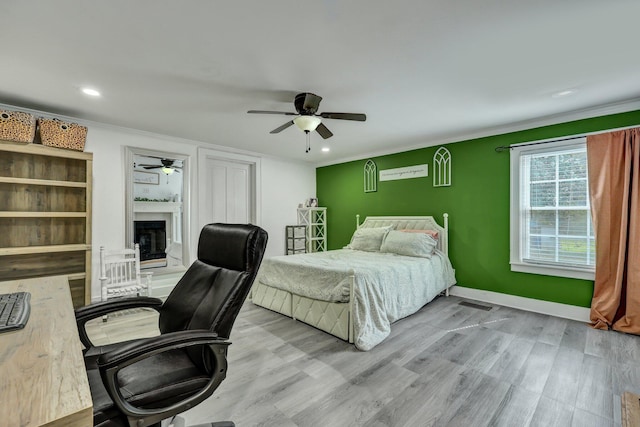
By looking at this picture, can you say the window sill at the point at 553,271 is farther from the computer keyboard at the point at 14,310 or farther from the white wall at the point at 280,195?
the computer keyboard at the point at 14,310

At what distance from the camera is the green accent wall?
340 centimetres

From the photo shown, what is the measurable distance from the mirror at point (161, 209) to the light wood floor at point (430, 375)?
1339 mm

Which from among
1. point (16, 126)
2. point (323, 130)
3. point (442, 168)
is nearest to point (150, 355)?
point (323, 130)

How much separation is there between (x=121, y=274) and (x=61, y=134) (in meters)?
1.72

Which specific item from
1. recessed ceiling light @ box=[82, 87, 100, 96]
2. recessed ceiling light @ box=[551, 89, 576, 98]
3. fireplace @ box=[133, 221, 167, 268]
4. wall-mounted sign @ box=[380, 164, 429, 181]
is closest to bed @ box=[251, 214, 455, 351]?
wall-mounted sign @ box=[380, 164, 429, 181]

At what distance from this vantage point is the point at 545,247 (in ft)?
11.8

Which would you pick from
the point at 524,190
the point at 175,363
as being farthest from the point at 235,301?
the point at 524,190

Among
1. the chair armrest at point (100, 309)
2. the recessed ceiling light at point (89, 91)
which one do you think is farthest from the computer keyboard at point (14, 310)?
the recessed ceiling light at point (89, 91)

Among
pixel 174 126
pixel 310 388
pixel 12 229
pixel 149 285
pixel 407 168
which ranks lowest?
pixel 310 388

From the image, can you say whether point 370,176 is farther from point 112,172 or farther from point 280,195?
point 112,172

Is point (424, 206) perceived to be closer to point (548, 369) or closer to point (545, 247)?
point (545, 247)

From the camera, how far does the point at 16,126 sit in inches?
109

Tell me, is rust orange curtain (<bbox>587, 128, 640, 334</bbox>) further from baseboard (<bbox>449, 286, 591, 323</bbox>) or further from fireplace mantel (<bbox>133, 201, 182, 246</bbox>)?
fireplace mantel (<bbox>133, 201, 182, 246</bbox>)

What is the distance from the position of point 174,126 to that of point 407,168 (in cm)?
350
